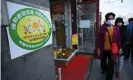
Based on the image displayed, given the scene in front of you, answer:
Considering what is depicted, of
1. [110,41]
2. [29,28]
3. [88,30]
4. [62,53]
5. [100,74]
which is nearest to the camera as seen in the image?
[29,28]

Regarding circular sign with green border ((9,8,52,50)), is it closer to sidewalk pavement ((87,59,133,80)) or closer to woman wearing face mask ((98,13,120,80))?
woman wearing face mask ((98,13,120,80))

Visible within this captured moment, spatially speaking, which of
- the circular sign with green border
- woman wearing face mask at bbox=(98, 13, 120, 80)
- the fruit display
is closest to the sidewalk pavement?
woman wearing face mask at bbox=(98, 13, 120, 80)

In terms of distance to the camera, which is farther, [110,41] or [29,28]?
[110,41]

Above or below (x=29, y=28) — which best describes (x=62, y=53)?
below

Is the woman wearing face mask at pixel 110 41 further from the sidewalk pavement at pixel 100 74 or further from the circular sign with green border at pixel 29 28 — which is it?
the circular sign with green border at pixel 29 28

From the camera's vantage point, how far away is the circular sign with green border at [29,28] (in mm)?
1148

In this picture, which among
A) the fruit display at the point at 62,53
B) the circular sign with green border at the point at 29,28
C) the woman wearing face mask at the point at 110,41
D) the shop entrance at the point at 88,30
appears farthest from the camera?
the shop entrance at the point at 88,30

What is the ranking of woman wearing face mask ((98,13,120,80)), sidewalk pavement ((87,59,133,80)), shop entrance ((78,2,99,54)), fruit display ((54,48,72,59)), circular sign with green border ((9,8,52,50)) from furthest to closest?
shop entrance ((78,2,99,54)) < fruit display ((54,48,72,59)) < sidewalk pavement ((87,59,133,80)) < woman wearing face mask ((98,13,120,80)) < circular sign with green border ((9,8,52,50))

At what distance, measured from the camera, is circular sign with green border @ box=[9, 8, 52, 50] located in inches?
45.2

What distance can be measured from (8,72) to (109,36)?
2185 millimetres

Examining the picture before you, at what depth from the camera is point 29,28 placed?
130 centimetres

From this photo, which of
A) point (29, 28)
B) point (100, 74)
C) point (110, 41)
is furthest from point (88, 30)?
point (29, 28)

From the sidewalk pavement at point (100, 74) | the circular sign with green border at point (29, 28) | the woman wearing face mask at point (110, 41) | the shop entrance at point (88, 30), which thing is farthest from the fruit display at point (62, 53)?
the circular sign with green border at point (29, 28)

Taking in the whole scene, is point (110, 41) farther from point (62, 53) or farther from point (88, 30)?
point (88, 30)
